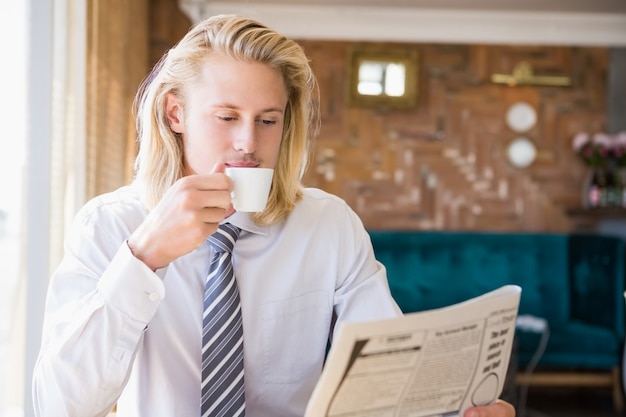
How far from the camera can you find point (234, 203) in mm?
1273

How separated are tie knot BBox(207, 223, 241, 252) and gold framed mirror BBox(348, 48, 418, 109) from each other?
4.99 metres

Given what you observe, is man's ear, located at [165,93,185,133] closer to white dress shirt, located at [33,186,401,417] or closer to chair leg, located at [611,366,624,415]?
white dress shirt, located at [33,186,401,417]

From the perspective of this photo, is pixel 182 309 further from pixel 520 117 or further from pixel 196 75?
pixel 520 117

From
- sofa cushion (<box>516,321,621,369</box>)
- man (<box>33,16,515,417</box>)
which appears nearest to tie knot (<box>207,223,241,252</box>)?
man (<box>33,16,515,417</box>)

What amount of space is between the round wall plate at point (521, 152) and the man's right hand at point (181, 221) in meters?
5.42

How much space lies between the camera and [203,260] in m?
1.47

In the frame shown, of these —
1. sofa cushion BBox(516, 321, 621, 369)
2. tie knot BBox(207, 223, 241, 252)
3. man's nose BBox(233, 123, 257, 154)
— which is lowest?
sofa cushion BBox(516, 321, 621, 369)

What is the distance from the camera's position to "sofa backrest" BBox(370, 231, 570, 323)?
595 centimetres

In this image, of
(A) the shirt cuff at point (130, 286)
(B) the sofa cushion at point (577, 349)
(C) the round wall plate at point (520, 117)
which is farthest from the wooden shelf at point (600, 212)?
(A) the shirt cuff at point (130, 286)

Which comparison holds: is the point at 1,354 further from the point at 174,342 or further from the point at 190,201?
the point at 190,201

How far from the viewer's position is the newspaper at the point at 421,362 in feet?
3.25

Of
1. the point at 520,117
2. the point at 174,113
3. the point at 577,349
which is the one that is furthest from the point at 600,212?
the point at 174,113

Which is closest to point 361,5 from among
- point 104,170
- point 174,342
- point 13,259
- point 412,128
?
point 412,128

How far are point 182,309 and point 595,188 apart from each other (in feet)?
17.3
